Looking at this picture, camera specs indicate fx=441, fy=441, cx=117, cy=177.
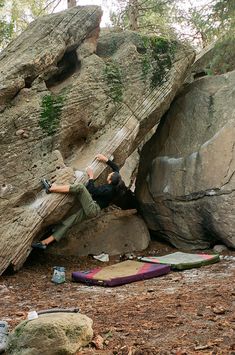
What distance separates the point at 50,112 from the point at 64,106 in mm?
325

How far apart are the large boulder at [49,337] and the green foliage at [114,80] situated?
651 cm

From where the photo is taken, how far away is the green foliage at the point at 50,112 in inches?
354

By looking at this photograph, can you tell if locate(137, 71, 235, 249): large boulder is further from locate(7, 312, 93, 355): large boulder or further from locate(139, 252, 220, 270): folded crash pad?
locate(7, 312, 93, 355): large boulder

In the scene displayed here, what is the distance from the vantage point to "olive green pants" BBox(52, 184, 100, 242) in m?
8.71

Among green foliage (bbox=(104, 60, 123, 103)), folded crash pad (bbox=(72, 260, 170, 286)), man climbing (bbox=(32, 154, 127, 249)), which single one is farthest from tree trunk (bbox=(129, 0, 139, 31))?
folded crash pad (bbox=(72, 260, 170, 286))

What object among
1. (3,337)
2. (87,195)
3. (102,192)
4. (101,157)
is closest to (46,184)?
(87,195)

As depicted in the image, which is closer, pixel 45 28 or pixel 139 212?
pixel 45 28

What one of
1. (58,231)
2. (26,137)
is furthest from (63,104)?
(58,231)

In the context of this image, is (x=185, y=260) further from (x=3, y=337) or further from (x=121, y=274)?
(x=3, y=337)

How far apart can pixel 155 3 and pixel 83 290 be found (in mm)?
12560

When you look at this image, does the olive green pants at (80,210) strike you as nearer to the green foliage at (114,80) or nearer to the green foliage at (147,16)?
the green foliage at (114,80)

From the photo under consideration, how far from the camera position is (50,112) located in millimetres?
9070

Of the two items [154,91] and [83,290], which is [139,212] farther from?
[83,290]

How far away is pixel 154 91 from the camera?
34.1 feet
